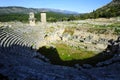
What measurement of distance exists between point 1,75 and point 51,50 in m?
26.3

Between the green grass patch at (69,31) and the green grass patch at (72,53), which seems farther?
the green grass patch at (69,31)

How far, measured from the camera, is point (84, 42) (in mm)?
49750

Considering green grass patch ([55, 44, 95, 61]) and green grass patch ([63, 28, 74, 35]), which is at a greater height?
green grass patch ([63, 28, 74, 35])

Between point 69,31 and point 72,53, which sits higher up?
point 69,31

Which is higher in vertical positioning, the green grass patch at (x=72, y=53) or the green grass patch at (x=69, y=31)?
the green grass patch at (x=69, y=31)

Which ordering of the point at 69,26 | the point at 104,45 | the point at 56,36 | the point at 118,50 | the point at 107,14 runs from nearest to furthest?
1. the point at 118,50
2. the point at 104,45
3. the point at 56,36
4. the point at 69,26
5. the point at 107,14

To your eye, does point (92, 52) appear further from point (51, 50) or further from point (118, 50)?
point (51, 50)

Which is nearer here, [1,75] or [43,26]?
[1,75]

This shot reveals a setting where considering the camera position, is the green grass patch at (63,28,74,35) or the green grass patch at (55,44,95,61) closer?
the green grass patch at (55,44,95,61)

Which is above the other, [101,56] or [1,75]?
[1,75]

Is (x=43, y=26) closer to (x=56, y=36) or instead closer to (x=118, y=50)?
(x=56, y=36)

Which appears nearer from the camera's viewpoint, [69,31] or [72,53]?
[72,53]

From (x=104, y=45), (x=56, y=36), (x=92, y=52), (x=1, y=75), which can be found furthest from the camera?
(x=56, y=36)

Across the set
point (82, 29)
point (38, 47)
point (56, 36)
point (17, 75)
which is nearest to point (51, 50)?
point (38, 47)
